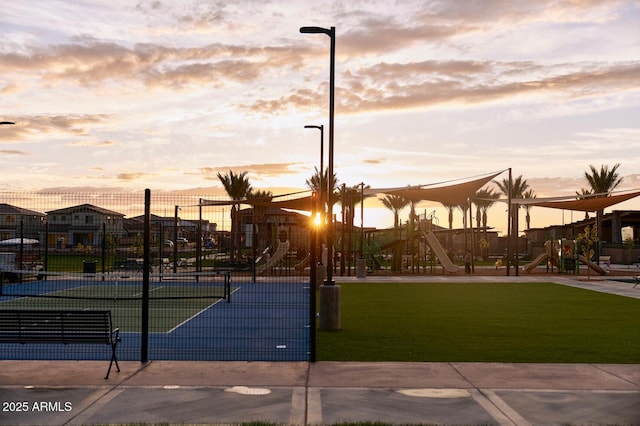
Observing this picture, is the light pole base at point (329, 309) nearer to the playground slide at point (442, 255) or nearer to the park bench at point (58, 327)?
the park bench at point (58, 327)

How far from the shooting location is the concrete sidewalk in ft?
27.7

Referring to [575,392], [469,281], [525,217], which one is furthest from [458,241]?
[575,392]

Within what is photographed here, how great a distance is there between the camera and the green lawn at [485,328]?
13.0 meters

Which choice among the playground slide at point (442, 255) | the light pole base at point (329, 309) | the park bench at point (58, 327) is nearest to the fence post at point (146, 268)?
the park bench at point (58, 327)

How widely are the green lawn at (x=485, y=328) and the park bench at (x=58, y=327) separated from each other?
3.93 m

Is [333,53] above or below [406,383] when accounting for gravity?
above

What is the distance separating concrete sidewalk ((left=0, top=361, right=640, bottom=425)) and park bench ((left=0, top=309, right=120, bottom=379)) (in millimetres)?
534

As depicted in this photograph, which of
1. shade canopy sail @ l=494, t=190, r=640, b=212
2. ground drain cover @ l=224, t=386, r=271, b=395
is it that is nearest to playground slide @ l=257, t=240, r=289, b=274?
shade canopy sail @ l=494, t=190, r=640, b=212

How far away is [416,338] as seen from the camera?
1509cm

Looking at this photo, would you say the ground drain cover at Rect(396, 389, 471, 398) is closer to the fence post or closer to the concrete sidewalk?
the concrete sidewalk

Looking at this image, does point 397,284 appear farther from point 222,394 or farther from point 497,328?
point 222,394

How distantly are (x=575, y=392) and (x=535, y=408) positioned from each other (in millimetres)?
1173

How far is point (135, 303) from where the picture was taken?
944 inches

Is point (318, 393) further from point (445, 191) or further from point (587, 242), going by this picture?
point (587, 242)
